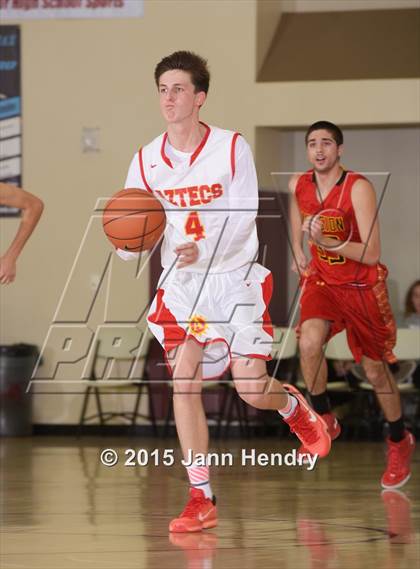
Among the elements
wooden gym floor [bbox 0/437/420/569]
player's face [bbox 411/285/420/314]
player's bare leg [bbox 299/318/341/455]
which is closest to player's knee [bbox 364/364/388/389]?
player's bare leg [bbox 299/318/341/455]

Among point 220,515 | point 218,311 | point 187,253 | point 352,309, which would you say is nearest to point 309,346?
point 352,309

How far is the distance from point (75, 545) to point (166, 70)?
234cm

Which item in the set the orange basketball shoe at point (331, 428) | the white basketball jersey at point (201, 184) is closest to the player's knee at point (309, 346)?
the orange basketball shoe at point (331, 428)

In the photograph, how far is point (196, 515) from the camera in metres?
5.27

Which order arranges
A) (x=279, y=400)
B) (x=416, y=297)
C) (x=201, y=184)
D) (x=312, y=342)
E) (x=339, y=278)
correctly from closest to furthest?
(x=201, y=184), (x=279, y=400), (x=339, y=278), (x=312, y=342), (x=416, y=297)

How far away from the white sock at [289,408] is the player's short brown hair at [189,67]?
1525mm

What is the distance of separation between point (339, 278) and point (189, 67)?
2.08 meters

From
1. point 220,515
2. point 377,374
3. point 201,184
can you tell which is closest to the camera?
point 201,184

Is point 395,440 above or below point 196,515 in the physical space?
below

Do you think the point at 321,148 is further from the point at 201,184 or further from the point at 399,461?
the point at 399,461

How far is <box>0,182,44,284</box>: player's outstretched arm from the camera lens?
149 inches

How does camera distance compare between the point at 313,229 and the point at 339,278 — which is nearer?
the point at 313,229

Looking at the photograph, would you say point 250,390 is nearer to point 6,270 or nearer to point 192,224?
point 192,224

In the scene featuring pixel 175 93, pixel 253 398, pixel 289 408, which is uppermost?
pixel 175 93
